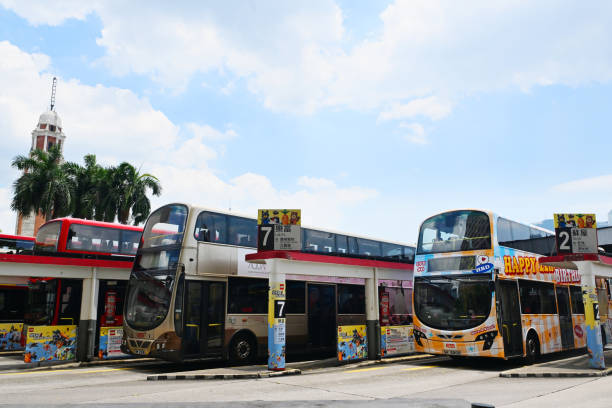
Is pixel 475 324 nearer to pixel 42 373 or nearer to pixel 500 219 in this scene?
pixel 500 219

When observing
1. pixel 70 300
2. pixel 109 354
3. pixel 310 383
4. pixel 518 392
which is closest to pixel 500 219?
pixel 518 392

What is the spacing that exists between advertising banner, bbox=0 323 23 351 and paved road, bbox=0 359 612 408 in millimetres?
7157

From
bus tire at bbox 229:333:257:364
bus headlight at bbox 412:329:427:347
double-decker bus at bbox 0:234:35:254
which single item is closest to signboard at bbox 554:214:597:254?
bus headlight at bbox 412:329:427:347

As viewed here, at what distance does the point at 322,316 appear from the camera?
17859mm

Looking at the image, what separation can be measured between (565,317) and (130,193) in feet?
102

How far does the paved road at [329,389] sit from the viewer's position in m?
8.84

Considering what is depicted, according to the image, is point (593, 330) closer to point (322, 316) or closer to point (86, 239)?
point (322, 316)

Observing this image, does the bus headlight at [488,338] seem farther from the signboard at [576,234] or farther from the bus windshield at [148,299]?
the bus windshield at [148,299]

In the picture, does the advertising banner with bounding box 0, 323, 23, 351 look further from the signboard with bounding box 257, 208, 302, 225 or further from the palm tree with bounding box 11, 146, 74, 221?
the palm tree with bounding box 11, 146, 74, 221

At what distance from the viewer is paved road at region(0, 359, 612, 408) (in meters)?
8.84

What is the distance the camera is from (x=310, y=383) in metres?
11.3

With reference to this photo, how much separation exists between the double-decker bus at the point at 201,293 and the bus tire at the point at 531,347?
644cm

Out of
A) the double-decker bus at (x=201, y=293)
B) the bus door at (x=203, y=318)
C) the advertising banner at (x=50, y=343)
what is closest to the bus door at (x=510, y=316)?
the double-decker bus at (x=201, y=293)

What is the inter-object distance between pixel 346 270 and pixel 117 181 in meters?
27.7
